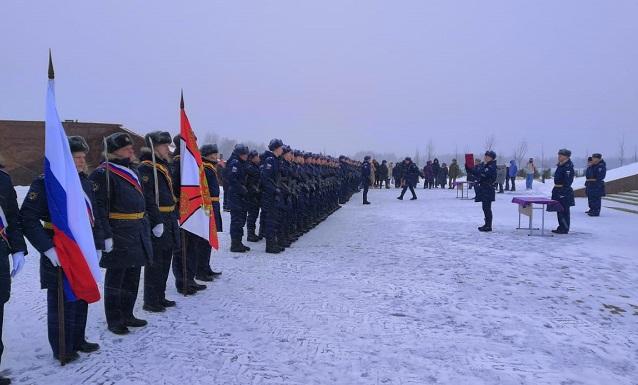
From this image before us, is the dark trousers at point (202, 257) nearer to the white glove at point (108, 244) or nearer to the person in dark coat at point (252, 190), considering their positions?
the white glove at point (108, 244)

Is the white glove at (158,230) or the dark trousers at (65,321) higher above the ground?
the white glove at (158,230)

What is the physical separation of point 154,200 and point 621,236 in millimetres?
10223

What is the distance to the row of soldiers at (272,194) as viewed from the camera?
344 inches

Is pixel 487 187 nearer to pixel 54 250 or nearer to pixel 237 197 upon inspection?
pixel 237 197

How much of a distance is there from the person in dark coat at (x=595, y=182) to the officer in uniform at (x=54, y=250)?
A: 14312 millimetres

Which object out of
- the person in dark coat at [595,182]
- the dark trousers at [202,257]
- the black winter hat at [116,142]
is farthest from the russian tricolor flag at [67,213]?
the person in dark coat at [595,182]

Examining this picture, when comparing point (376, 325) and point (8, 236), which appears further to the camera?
point (376, 325)

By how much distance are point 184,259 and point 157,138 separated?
1580 millimetres

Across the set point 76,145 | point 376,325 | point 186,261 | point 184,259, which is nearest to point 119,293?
point 184,259

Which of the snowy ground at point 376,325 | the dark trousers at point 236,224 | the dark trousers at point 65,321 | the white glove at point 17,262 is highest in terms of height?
the white glove at point 17,262

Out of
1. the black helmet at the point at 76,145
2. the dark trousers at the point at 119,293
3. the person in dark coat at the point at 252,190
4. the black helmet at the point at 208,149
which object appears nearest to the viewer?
the black helmet at the point at 76,145

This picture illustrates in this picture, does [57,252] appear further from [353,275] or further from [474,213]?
[474,213]

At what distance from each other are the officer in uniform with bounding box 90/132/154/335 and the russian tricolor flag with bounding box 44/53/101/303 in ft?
1.56

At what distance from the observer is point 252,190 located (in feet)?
32.5
